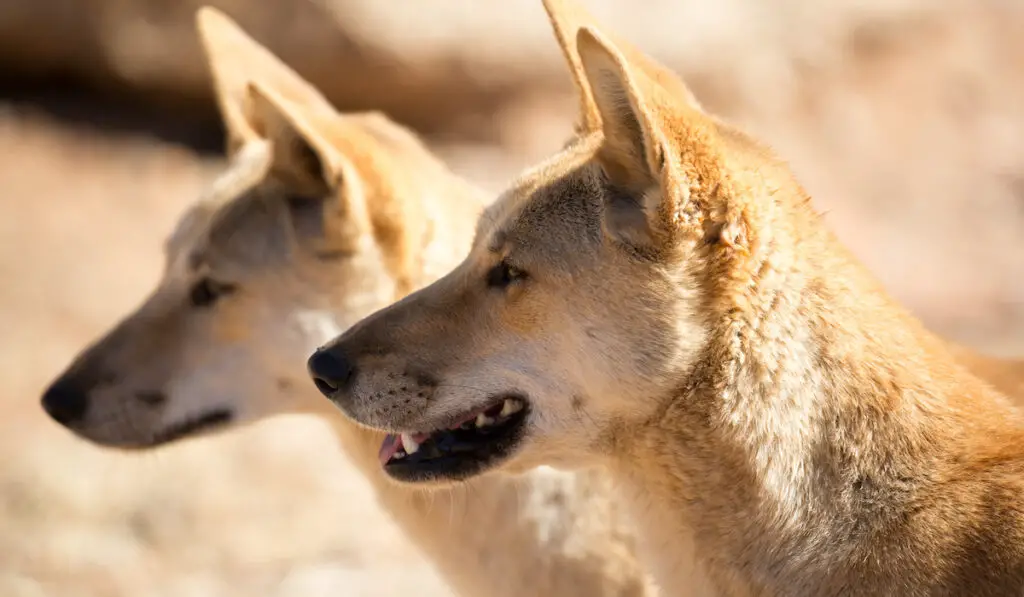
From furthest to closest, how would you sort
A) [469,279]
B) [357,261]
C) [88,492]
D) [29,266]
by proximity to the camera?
[29,266]
[88,492]
[357,261]
[469,279]

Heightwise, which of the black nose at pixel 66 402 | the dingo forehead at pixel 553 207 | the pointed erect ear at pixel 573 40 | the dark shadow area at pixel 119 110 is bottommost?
the black nose at pixel 66 402

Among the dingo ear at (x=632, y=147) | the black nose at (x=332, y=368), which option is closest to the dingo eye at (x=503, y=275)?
the dingo ear at (x=632, y=147)

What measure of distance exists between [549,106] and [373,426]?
6394 millimetres

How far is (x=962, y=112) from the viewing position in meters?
9.41

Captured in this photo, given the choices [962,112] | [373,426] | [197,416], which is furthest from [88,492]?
[962,112]

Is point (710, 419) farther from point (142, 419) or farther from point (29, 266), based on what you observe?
point (29, 266)

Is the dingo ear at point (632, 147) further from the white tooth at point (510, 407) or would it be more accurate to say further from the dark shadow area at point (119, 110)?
the dark shadow area at point (119, 110)

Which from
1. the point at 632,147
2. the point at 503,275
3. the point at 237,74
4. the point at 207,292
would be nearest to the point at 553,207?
the point at 503,275

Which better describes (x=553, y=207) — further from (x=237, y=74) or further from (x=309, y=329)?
(x=237, y=74)

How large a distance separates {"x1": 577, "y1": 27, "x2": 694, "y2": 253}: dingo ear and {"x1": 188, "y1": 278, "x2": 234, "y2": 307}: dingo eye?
1613 mm

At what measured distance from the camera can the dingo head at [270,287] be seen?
3.58 metres

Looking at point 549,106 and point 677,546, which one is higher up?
point 549,106

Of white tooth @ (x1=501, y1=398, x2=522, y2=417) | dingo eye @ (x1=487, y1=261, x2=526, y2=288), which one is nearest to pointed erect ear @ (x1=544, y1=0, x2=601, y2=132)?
dingo eye @ (x1=487, y1=261, x2=526, y2=288)

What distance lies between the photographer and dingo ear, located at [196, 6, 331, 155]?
14.1ft
